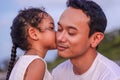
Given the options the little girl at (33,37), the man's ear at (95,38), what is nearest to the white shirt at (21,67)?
the little girl at (33,37)

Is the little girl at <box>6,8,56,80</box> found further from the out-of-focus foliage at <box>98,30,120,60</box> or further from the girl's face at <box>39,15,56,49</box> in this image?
the out-of-focus foliage at <box>98,30,120,60</box>

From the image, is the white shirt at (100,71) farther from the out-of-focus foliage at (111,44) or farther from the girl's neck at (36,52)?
the out-of-focus foliage at (111,44)

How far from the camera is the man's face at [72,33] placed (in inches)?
129

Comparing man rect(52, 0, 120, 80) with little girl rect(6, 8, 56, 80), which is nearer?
man rect(52, 0, 120, 80)

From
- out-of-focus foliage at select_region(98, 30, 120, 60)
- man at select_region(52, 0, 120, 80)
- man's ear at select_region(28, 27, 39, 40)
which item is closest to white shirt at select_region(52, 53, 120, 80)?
man at select_region(52, 0, 120, 80)

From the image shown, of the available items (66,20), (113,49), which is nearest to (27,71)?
(66,20)

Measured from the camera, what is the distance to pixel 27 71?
3.36 meters

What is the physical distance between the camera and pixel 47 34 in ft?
11.4

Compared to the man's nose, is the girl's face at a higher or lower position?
lower

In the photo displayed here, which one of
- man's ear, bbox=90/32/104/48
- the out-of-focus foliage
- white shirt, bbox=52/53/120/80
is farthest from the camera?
the out-of-focus foliage

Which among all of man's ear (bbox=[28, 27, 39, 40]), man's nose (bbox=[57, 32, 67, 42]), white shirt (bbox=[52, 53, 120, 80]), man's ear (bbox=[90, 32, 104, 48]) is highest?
man's nose (bbox=[57, 32, 67, 42])

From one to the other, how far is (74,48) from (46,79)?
37cm

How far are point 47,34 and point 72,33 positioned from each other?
27 centimetres

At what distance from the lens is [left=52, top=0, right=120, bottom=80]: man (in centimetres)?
327
